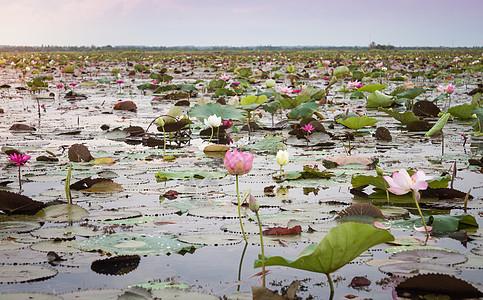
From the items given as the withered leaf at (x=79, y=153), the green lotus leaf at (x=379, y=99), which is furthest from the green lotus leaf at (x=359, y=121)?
the withered leaf at (x=79, y=153)

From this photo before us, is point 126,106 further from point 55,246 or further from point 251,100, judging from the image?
point 55,246

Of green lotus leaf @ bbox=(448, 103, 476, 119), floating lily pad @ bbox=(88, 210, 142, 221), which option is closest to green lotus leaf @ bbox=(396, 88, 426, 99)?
green lotus leaf @ bbox=(448, 103, 476, 119)

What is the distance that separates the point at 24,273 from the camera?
1669 millimetres

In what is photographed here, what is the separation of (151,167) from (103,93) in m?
7.57

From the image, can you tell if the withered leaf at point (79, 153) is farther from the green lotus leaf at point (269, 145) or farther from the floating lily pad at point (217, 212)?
the floating lily pad at point (217, 212)

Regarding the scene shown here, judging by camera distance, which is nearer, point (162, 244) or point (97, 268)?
point (97, 268)

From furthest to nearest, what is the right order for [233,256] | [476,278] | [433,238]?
[433,238] < [233,256] < [476,278]

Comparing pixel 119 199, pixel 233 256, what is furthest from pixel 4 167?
pixel 233 256

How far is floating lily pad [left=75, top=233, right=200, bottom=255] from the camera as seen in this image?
189 cm

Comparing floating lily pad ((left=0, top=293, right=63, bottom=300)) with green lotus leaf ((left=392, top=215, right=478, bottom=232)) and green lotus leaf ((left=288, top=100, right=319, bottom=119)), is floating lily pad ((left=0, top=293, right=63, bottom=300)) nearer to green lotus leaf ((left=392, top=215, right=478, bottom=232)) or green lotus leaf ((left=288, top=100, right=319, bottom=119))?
green lotus leaf ((left=392, top=215, right=478, bottom=232))

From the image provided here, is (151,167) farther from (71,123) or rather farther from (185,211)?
(71,123)

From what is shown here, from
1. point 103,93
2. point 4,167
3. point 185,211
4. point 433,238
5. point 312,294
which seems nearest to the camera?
point 312,294

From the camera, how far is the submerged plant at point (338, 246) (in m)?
1.35

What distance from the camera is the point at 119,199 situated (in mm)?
2834
